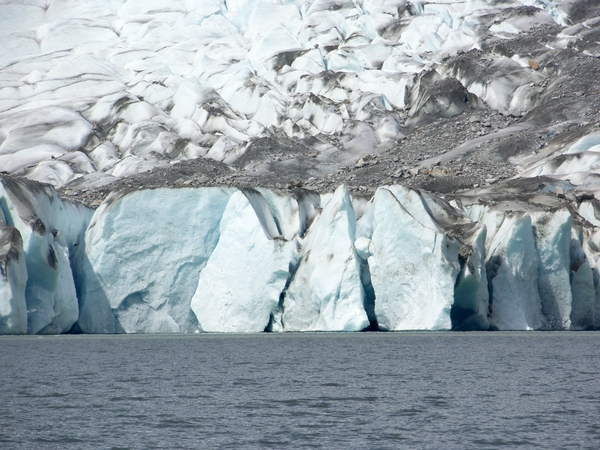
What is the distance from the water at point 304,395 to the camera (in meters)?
10.9

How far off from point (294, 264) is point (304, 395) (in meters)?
12.8

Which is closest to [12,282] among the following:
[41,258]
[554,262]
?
[41,258]

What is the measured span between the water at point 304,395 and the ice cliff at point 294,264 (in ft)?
6.29

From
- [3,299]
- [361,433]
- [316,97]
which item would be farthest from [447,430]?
[316,97]

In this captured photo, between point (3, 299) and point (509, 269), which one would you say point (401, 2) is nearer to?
point (509, 269)

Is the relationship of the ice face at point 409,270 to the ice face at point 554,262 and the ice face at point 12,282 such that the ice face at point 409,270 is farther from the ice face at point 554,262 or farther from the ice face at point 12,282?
the ice face at point 12,282

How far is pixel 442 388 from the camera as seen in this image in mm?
15375

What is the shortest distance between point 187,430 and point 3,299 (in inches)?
544

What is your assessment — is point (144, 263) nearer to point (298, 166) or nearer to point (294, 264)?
point (294, 264)

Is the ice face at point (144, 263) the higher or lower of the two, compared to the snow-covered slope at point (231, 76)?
higher

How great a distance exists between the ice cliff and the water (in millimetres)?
1917

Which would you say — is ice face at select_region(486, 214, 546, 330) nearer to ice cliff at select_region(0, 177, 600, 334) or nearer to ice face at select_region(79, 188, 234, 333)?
ice cliff at select_region(0, 177, 600, 334)

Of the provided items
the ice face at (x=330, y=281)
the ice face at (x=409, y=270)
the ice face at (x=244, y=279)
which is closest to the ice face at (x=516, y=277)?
the ice face at (x=409, y=270)

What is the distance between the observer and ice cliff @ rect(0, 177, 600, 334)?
2567 cm
